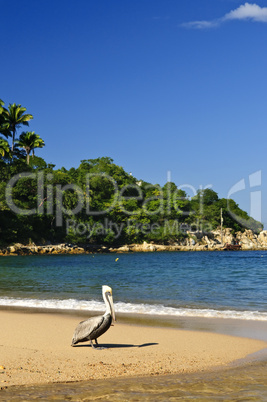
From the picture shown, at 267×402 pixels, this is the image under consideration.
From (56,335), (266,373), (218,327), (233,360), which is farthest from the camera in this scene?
(218,327)

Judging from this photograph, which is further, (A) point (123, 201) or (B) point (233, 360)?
(A) point (123, 201)

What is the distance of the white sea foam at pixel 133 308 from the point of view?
11.2m

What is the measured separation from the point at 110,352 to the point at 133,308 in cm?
568

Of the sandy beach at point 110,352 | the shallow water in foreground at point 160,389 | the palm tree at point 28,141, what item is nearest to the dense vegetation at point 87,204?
the palm tree at point 28,141

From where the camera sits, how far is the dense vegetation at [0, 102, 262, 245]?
60031mm

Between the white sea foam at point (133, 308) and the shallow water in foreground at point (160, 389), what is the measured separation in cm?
583

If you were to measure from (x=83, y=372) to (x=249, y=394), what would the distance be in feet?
7.02

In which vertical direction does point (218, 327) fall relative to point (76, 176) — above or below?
below

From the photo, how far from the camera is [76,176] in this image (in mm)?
83312

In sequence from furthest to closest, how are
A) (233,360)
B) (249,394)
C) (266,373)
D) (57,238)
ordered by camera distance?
(57,238)
(233,360)
(266,373)
(249,394)

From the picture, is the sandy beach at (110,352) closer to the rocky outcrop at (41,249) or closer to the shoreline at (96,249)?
the shoreline at (96,249)

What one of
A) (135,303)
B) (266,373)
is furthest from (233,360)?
(135,303)

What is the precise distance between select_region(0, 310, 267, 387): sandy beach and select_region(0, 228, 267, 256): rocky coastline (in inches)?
1932

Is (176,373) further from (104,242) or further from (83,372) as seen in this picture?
(104,242)
